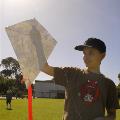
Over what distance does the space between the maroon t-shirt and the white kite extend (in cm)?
40

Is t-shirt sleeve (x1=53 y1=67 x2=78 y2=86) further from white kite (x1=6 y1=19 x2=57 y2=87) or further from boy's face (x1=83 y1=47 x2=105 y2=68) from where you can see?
white kite (x1=6 y1=19 x2=57 y2=87)

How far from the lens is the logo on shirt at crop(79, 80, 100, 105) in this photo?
477 centimetres

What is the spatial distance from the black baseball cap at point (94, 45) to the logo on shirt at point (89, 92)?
18.0 inches

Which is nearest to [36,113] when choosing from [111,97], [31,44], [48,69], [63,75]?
[111,97]

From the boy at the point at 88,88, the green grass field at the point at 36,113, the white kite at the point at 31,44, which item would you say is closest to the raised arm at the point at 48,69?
the boy at the point at 88,88

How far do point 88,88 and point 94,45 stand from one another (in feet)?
1.88

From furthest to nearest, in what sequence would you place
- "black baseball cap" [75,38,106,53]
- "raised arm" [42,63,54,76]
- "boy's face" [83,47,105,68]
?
"black baseball cap" [75,38,106,53], "boy's face" [83,47,105,68], "raised arm" [42,63,54,76]

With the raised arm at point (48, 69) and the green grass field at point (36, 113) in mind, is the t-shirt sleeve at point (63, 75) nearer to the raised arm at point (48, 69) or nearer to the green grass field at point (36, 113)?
the raised arm at point (48, 69)

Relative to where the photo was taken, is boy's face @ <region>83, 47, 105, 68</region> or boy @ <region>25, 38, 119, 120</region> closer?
boy @ <region>25, 38, 119, 120</region>

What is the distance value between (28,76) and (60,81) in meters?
0.60

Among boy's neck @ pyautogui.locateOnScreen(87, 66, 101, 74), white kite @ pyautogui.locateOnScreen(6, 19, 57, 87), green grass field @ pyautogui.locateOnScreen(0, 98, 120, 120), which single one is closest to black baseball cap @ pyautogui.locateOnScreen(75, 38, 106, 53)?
boy's neck @ pyautogui.locateOnScreen(87, 66, 101, 74)

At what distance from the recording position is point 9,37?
429 centimetres

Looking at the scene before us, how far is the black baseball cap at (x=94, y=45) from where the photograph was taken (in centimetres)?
507

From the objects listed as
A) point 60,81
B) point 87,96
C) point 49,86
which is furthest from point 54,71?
point 49,86
